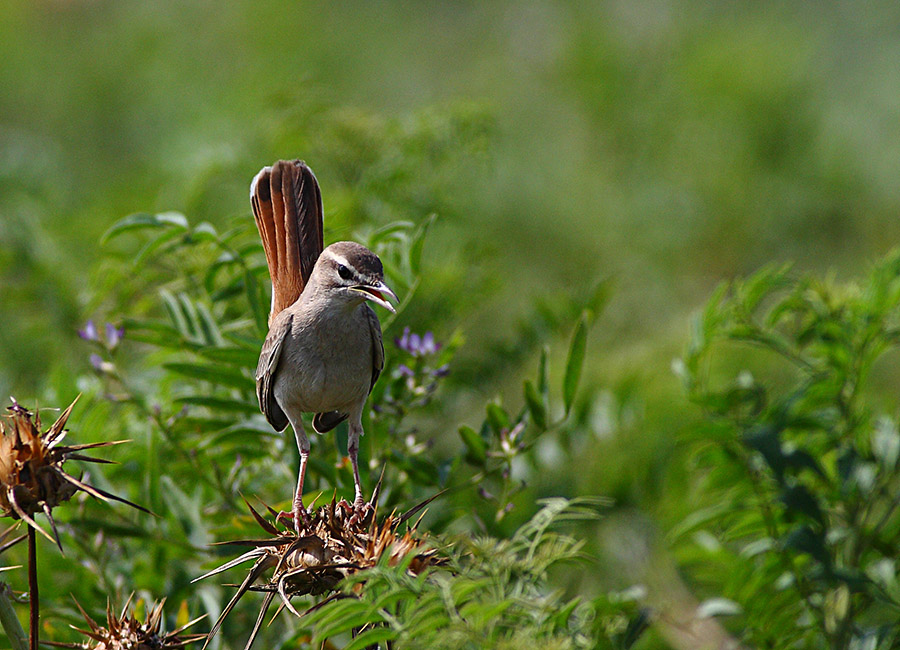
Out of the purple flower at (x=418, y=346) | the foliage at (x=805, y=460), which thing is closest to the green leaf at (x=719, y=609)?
the foliage at (x=805, y=460)

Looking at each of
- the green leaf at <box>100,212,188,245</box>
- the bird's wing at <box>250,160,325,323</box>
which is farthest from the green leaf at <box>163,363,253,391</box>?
the bird's wing at <box>250,160,325,323</box>

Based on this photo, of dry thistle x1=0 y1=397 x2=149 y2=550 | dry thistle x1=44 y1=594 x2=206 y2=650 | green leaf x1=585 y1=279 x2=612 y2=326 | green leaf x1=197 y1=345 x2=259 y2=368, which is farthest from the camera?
green leaf x1=585 y1=279 x2=612 y2=326

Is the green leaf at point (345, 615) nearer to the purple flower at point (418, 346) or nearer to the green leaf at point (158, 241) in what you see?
the purple flower at point (418, 346)

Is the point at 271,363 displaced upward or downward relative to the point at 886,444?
upward

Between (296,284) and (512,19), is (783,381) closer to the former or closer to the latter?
(296,284)

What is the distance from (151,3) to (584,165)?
613 cm

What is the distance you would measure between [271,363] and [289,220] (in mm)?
202

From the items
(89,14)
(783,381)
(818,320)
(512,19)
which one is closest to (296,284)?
(818,320)

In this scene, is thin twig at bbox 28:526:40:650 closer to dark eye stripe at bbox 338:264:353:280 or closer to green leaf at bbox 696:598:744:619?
dark eye stripe at bbox 338:264:353:280

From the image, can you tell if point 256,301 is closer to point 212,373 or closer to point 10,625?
point 212,373

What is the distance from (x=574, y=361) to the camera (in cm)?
167

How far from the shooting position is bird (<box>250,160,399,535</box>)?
1229 mm

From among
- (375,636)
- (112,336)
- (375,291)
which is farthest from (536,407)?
(112,336)

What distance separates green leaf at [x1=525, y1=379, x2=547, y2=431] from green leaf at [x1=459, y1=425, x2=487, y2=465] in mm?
111
